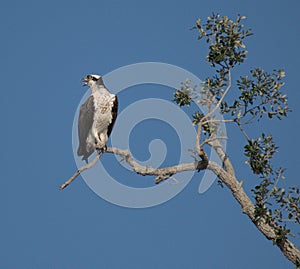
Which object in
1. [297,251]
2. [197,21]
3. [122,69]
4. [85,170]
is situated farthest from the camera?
[122,69]

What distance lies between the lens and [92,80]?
12.2 meters

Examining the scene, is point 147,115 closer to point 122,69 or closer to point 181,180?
point 122,69

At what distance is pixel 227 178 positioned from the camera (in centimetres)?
829

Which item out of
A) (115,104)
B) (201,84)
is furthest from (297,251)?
(115,104)

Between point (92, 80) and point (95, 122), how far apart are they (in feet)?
4.71

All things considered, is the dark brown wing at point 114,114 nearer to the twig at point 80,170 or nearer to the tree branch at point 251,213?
the twig at point 80,170

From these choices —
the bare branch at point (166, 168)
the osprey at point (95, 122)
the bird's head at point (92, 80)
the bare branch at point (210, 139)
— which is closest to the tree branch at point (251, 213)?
the bare branch at point (166, 168)

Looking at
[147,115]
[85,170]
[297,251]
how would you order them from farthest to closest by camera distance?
[147,115], [85,170], [297,251]

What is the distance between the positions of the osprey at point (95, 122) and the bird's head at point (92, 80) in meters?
0.74

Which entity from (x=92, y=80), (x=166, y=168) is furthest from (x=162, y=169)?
(x=92, y=80)

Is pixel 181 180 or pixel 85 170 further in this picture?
pixel 85 170

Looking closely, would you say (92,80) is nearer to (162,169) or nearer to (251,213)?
(162,169)

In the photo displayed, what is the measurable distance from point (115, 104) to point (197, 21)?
3.26 metres

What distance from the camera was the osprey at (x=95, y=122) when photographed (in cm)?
1113
